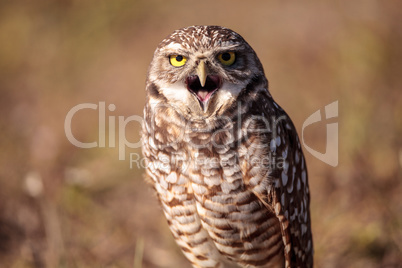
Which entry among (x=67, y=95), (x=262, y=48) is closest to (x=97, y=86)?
(x=67, y=95)

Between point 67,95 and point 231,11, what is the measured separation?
2800 mm

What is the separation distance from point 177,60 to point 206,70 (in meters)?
0.20

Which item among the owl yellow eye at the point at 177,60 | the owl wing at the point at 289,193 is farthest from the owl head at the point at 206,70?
the owl wing at the point at 289,193

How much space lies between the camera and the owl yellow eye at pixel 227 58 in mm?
2474

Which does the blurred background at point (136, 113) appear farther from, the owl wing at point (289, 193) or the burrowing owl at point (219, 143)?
the owl wing at point (289, 193)

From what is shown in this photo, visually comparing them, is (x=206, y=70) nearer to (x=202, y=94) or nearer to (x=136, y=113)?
(x=202, y=94)

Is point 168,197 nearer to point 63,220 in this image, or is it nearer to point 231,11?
point 63,220

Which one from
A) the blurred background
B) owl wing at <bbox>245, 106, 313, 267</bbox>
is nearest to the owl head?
owl wing at <bbox>245, 106, 313, 267</bbox>

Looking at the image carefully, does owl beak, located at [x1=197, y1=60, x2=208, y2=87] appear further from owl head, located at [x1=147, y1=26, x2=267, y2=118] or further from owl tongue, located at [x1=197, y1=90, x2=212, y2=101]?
owl tongue, located at [x1=197, y1=90, x2=212, y2=101]

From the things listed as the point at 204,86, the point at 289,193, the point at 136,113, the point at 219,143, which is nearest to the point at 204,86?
the point at 204,86

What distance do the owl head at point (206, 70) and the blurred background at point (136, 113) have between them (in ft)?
3.11

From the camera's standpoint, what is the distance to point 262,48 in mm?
6633

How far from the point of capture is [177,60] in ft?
8.18

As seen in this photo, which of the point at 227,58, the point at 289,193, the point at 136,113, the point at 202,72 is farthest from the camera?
the point at 136,113
